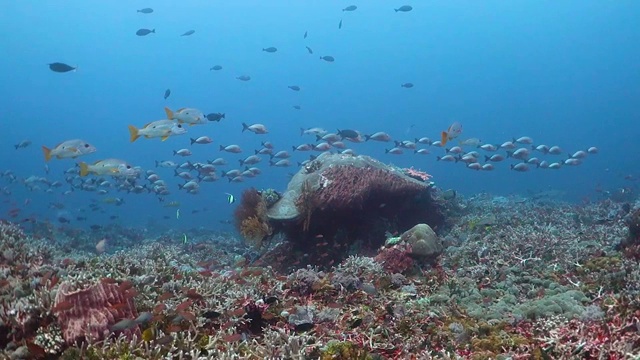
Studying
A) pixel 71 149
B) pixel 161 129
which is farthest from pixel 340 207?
pixel 71 149

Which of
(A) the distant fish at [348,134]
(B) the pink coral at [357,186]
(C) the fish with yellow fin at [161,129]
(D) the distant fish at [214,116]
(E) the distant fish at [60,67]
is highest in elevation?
(E) the distant fish at [60,67]

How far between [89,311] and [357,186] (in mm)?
7753

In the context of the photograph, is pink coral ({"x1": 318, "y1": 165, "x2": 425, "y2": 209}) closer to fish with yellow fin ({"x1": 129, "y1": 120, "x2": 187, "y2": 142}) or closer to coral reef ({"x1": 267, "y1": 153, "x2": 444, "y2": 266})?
coral reef ({"x1": 267, "y1": 153, "x2": 444, "y2": 266})

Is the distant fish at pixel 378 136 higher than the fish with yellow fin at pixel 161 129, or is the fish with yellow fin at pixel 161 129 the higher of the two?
the fish with yellow fin at pixel 161 129

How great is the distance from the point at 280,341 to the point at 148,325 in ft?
5.06

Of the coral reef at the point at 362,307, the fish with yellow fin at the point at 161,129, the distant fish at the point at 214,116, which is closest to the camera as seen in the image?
the coral reef at the point at 362,307

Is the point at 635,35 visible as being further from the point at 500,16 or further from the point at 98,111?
the point at 98,111

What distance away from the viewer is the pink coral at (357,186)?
447 inches

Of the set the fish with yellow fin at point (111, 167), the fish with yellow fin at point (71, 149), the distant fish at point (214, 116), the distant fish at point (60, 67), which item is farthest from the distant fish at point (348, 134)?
the distant fish at point (60, 67)

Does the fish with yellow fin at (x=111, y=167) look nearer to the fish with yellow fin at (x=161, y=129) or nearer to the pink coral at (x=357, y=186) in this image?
the fish with yellow fin at (x=161, y=129)

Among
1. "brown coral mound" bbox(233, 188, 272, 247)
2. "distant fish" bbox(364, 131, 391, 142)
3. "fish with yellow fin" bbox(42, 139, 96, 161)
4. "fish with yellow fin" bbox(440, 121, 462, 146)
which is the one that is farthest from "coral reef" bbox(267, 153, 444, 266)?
"fish with yellow fin" bbox(42, 139, 96, 161)

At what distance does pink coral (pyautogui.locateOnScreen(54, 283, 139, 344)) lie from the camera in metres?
4.66

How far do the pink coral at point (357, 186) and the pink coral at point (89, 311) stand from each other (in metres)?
6.62

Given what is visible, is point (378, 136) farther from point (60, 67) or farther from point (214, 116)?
point (60, 67)
